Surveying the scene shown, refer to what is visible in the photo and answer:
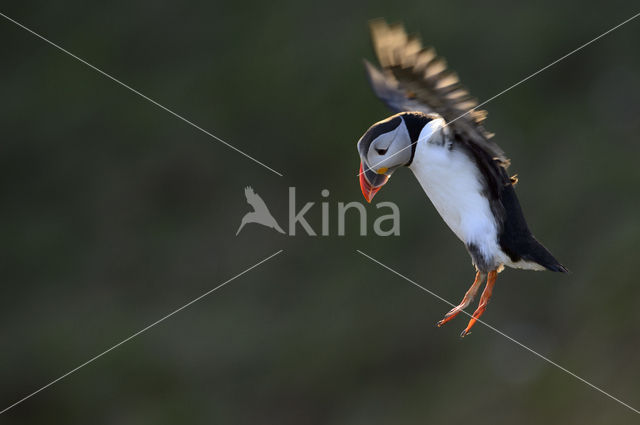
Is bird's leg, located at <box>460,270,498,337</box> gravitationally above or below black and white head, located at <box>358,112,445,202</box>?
below

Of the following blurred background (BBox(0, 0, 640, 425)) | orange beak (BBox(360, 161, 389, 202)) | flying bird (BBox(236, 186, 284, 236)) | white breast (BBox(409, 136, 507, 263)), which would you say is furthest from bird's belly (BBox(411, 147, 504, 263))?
flying bird (BBox(236, 186, 284, 236))

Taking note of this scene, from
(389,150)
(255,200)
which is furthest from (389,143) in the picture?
(255,200)

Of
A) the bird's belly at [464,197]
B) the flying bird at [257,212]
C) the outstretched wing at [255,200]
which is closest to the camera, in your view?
the bird's belly at [464,197]

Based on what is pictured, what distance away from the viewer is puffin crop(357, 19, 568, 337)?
194cm

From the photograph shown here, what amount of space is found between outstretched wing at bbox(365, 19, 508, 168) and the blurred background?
11.2 ft

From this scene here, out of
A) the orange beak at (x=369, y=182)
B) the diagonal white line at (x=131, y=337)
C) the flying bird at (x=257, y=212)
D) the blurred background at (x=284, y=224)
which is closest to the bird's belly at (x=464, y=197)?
the orange beak at (x=369, y=182)

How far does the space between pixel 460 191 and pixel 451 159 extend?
0.08 metres

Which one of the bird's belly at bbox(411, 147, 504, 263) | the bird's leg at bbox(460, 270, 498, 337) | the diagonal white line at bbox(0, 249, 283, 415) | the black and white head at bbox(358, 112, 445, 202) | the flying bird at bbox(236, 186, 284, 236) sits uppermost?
the black and white head at bbox(358, 112, 445, 202)

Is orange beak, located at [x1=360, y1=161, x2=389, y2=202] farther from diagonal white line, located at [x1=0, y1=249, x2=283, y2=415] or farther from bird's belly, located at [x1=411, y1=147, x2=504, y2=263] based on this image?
diagonal white line, located at [x1=0, y1=249, x2=283, y2=415]

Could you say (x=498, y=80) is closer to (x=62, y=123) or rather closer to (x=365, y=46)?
(x=365, y=46)

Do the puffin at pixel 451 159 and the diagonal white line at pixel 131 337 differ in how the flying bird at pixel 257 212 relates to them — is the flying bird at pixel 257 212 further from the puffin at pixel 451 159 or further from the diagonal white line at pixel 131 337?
the puffin at pixel 451 159

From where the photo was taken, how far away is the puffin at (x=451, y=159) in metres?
1.94

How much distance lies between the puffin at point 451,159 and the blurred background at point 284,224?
3.19 m

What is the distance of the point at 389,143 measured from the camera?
6.35 feet
